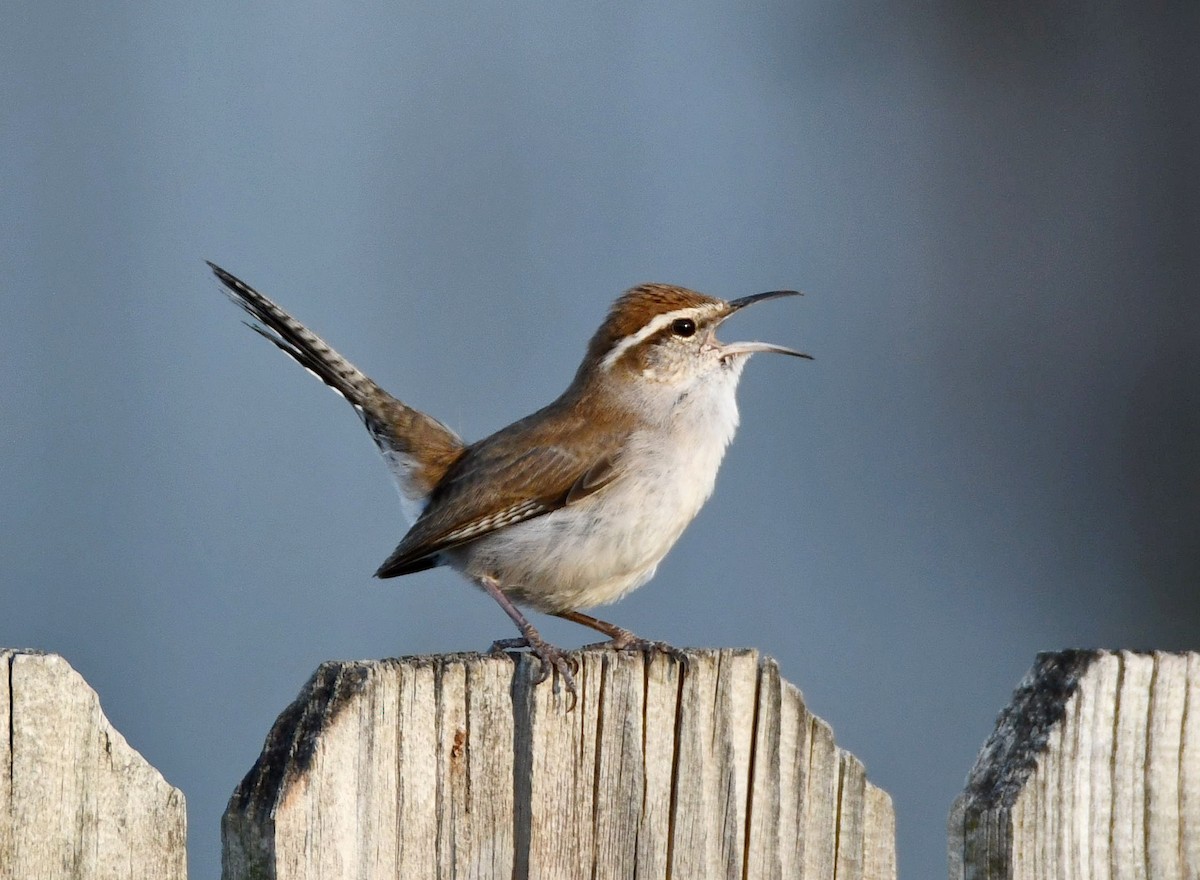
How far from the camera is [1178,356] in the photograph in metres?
6.59

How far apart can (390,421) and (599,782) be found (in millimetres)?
3248

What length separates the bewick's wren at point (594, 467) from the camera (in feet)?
15.6

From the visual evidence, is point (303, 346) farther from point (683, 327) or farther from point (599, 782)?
point (599, 782)

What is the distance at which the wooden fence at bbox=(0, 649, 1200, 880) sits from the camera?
227 cm

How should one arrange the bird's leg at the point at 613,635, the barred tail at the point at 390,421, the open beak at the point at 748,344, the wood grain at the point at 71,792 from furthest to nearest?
the barred tail at the point at 390,421 < the open beak at the point at 748,344 < the bird's leg at the point at 613,635 < the wood grain at the point at 71,792

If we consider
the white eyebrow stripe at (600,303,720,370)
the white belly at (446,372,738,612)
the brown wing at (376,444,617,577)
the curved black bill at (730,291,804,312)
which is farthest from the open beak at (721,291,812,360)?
the brown wing at (376,444,617,577)

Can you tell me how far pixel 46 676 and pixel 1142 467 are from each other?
215 inches

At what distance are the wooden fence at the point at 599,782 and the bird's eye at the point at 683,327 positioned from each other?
2.60 meters

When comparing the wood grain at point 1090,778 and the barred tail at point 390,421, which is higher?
the barred tail at point 390,421

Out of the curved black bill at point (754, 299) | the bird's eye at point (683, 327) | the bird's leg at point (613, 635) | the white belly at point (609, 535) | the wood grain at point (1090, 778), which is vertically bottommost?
the wood grain at point (1090, 778)

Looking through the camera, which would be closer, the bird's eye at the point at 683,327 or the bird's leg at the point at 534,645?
the bird's leg at the point at 534,645

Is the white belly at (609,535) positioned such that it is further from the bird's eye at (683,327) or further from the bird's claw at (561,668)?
the bird's claw at (561,668)

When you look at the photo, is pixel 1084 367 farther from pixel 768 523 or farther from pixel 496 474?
pixel 496 474

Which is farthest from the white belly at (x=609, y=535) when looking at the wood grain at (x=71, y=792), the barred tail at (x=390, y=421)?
the wood grain at (x=71, y=792)
